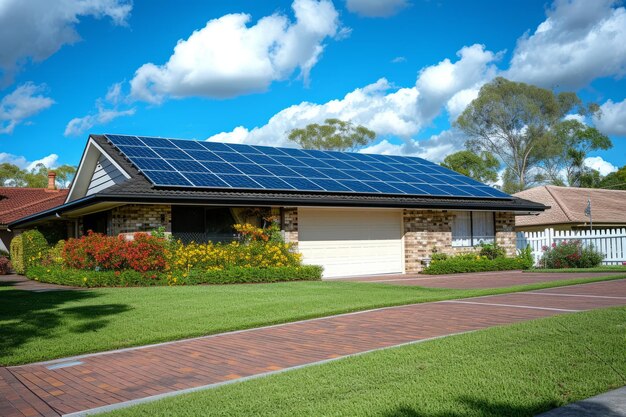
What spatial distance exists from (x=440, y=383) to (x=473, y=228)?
61.1 feet

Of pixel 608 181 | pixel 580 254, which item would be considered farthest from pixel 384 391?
pixel 608 181

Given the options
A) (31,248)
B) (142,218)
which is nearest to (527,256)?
(142,218)

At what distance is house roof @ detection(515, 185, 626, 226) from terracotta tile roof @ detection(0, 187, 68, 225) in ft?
82.4

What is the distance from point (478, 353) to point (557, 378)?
1182 mm

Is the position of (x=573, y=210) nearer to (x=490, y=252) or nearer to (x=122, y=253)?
(x=490, y=252)

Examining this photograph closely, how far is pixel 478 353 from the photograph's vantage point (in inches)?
248

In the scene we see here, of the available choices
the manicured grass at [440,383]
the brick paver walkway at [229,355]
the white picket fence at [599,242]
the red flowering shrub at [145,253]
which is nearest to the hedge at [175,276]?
the red flowering shrub at [145,253]

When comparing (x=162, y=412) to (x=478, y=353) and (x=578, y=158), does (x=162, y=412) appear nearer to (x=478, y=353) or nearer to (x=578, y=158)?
(x=478, y=353)

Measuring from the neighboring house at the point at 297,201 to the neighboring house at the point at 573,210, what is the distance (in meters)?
7.62

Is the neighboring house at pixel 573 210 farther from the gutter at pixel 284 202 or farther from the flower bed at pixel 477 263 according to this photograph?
the gutter at pixel 284 202

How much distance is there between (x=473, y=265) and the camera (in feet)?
69.4

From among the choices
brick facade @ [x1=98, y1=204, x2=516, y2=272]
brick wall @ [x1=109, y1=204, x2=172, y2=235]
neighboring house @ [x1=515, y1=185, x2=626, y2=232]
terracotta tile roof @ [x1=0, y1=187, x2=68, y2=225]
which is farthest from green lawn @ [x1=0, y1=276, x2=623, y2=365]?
terracotta tile roof @ [x1=0, y1=187, x2=68, y2=225]

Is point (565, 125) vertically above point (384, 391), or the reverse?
point (565, 125)

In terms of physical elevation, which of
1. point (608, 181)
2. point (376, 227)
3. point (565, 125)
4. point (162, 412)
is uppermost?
point (565, 125)
